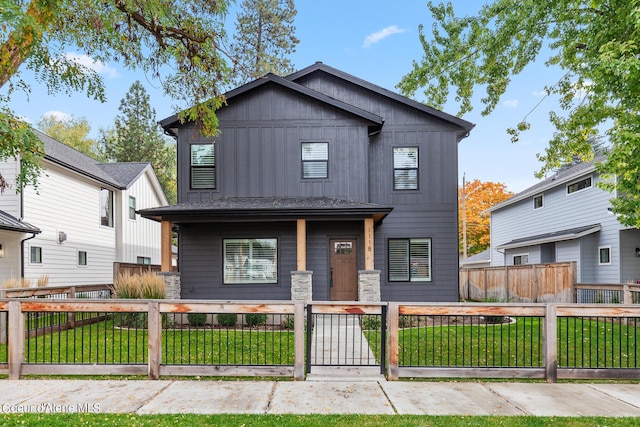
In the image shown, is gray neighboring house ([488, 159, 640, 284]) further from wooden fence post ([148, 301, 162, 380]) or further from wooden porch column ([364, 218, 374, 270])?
wooden fence post ([148, 301, 162, 380])

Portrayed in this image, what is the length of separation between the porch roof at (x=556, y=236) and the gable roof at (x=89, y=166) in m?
18.0

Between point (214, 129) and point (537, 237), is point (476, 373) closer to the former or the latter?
point (214, 129)

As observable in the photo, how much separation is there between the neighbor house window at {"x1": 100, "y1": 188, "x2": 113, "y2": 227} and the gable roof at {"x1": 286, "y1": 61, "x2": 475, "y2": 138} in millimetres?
9718

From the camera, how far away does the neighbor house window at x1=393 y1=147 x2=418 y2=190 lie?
13.4 meters

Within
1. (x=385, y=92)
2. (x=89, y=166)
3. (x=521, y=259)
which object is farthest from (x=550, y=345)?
(x=89, y=166)

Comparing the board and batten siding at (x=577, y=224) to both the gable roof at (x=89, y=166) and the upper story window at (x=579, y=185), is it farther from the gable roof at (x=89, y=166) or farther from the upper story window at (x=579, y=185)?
the gable roof at (x=89, y=166)

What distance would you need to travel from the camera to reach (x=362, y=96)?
14336 millimetres

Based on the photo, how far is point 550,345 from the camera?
6078 mm

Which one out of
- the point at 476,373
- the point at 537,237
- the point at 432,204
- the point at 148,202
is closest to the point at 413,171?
the point at 432,204

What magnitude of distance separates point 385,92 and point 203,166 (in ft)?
20.0

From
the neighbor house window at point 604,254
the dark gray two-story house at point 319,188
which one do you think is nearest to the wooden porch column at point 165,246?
the dark gray two-story house at point 319,188

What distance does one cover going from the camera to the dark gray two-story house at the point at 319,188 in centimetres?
1269

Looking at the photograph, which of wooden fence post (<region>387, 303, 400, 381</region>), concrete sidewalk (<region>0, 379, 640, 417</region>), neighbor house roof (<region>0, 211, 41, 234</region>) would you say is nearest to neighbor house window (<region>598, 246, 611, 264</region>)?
concrete sidewalk (<region>0, 379, 640, 417</region>)

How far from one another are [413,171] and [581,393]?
8.70 meters
